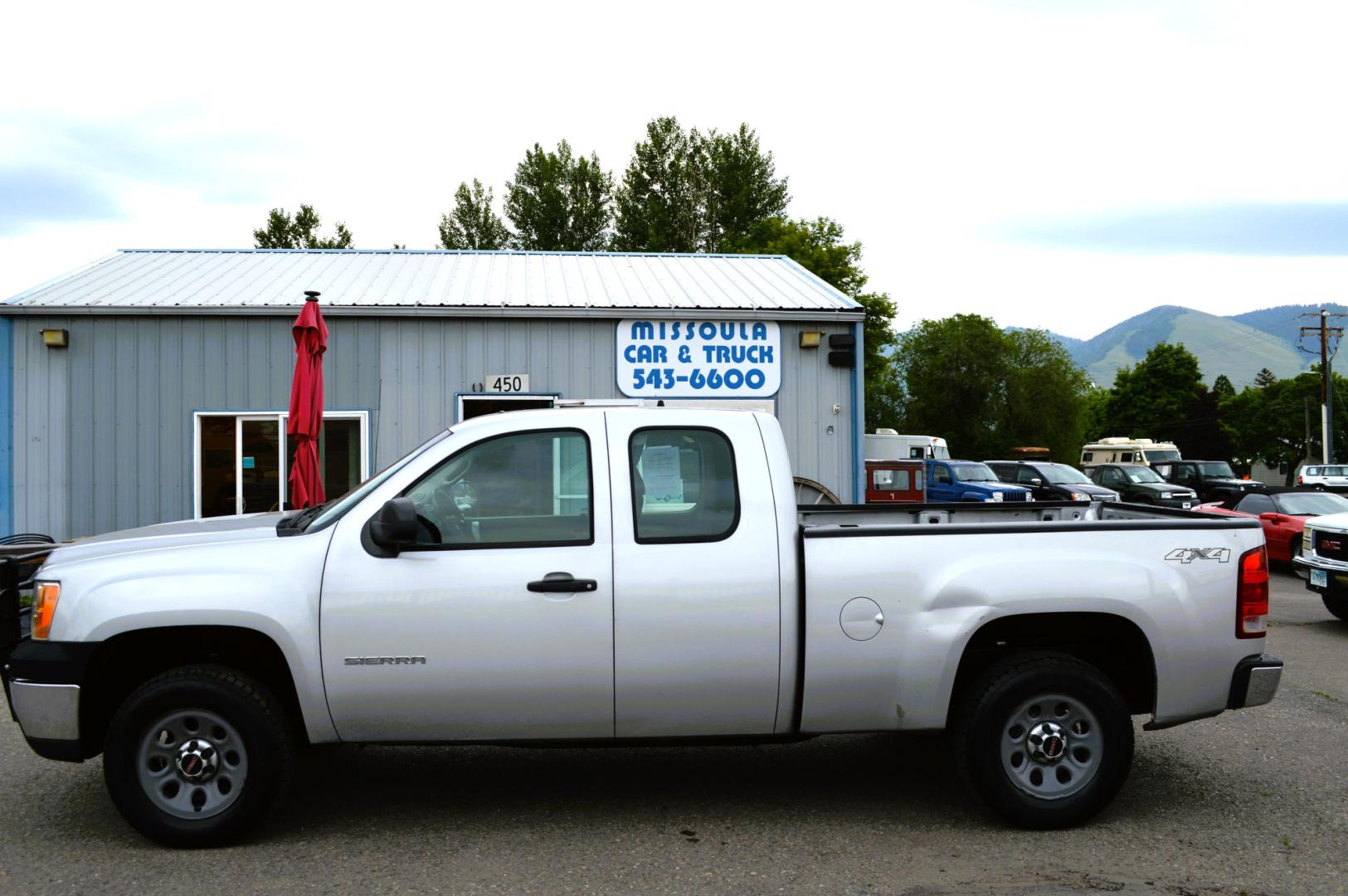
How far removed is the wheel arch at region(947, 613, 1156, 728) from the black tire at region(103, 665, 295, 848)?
2.92 metres

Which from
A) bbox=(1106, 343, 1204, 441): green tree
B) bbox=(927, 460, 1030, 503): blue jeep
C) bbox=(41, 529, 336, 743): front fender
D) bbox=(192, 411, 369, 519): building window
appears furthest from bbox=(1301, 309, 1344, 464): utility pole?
bbox=(41, 529, 336, 743): front fender

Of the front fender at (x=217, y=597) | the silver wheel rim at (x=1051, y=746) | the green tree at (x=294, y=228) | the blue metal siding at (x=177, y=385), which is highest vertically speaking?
the green tree at (x=294, y=228)

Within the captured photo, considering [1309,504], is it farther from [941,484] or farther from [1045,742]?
[1045,742]

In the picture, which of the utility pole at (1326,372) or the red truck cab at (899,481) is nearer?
the red truck cab at (899,481)

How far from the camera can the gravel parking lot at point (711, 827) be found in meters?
4.36

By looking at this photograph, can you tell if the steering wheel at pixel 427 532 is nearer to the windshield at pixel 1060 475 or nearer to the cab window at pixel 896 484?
the cab window at pixel 896 484

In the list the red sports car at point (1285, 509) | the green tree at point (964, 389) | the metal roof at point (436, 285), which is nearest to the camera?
the metal roof at point (436, 285)

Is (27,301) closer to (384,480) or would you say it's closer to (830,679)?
(384,480)

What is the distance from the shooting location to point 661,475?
4.88 m

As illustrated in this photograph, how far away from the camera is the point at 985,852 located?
465cm

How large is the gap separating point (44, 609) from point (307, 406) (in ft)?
18.5

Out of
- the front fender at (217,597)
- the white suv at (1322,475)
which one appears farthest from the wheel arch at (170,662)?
the white suv at (1322,475)

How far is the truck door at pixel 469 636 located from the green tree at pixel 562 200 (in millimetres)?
48609

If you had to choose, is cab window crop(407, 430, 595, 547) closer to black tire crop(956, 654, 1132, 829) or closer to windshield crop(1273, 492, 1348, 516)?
black tire crop(956, 654, 1132, 829)
